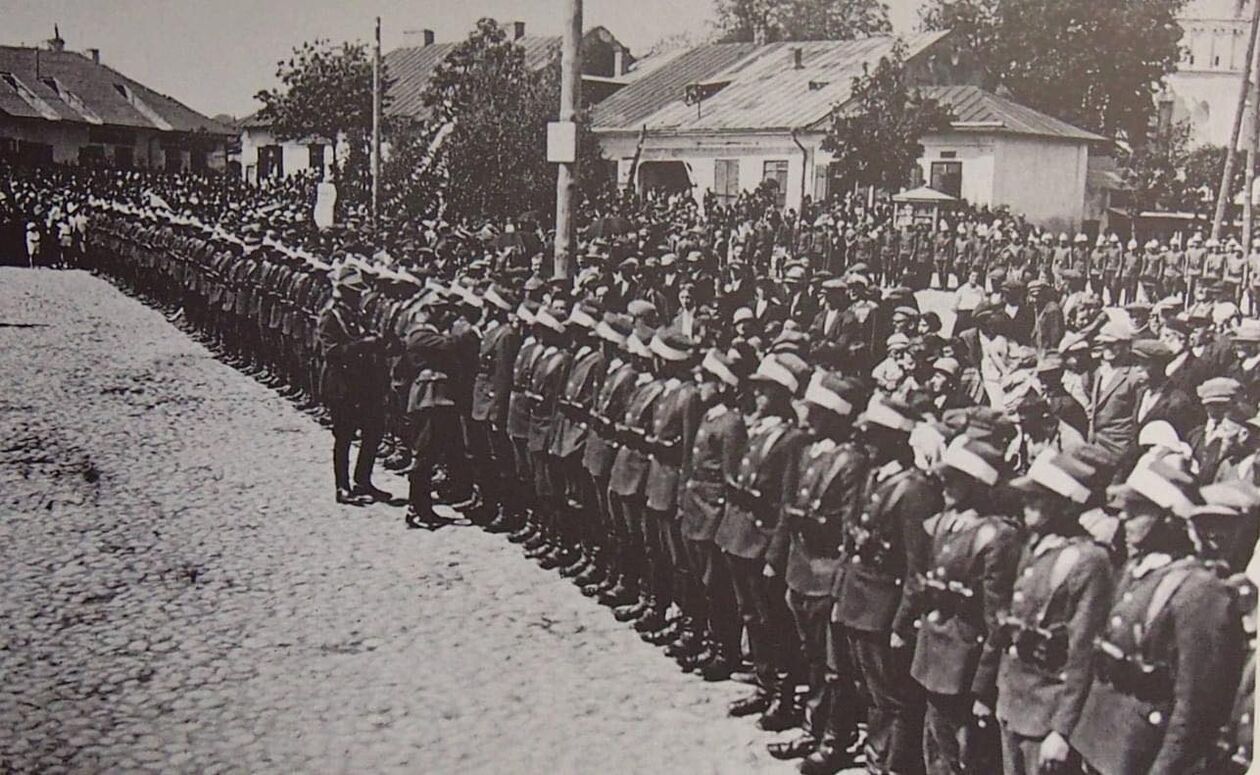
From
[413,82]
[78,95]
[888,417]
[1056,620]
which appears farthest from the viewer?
[413,82]

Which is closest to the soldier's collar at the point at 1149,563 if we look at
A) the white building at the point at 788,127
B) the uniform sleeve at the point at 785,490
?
the uniform sleeve at the point at 785,490

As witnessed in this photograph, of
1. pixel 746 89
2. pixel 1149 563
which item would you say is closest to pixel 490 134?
pixel 1149 563

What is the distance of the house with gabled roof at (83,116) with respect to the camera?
29.4 feet

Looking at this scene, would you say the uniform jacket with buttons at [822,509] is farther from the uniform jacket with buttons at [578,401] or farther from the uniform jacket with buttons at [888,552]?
the uniform jacket with buttons at [578,401]

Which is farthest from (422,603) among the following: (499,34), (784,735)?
(499,34)

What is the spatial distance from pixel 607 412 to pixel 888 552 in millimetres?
2696

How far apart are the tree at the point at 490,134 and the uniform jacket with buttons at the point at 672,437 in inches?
345

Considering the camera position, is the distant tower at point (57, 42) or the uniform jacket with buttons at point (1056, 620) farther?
the distant tower at point (57, 42)

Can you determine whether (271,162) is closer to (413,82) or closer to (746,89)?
(413,82)

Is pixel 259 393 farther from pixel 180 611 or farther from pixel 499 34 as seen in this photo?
pixel 180 611

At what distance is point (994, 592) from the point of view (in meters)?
4.55

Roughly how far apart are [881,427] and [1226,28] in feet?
9.56

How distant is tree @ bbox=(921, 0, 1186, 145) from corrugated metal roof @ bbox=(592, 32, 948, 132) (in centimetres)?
531

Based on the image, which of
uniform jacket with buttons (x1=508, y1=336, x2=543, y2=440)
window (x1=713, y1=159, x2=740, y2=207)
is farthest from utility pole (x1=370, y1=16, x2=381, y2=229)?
window (x1=713, y1=159, x2=740, y2=207)
